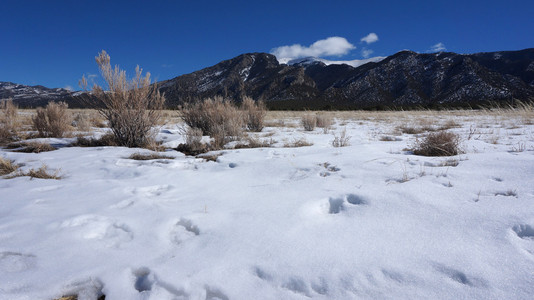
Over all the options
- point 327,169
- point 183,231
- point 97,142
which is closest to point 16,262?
point 183,231

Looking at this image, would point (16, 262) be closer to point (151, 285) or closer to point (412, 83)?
point (151, 285)

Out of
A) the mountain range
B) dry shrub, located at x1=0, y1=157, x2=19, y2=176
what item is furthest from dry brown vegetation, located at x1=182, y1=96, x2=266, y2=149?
the mountain range

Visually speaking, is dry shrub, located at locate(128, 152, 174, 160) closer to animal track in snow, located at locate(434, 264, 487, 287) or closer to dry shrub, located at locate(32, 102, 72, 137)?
animal track in snow, located at locate(434, 264, 487, 287)

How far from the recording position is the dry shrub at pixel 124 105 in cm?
430

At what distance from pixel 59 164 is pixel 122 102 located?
166cm

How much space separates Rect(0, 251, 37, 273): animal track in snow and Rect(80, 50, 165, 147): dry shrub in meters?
3.23

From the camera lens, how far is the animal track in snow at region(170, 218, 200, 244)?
144 cm

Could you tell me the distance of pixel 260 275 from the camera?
110 cm

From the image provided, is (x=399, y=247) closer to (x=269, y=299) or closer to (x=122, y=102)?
(x=269, y=299)

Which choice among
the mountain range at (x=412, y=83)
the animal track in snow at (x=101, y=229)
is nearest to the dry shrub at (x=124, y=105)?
the animal track in snow at (x=101, y=229)

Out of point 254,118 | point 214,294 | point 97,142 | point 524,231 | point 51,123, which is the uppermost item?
point 51,123

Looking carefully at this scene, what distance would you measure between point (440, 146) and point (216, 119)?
4.50m

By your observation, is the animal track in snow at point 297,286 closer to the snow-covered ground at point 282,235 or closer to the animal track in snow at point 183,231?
the snow-covered ground at point 282,235

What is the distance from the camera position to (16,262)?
1196 mm
